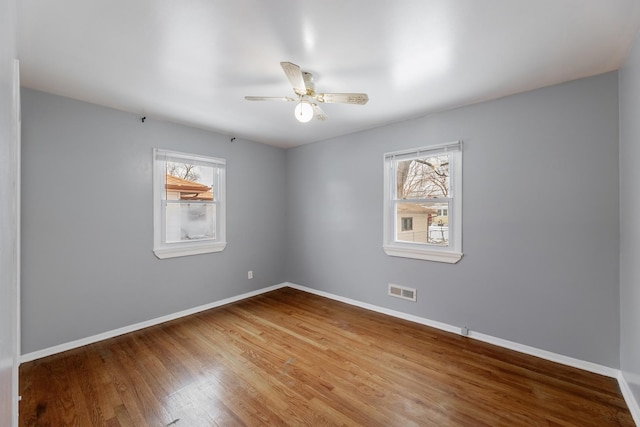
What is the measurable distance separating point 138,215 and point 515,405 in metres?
3.96

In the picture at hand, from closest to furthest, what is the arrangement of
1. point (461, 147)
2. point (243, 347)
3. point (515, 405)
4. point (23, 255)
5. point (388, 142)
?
point (515, 405), point (23, 255), point (243, 347), point (461, 147), point (388, 142)

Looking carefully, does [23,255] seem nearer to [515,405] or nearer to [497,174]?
[515,405]

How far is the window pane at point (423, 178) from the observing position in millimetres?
3068

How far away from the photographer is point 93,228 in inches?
108

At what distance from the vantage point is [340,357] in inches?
98.0

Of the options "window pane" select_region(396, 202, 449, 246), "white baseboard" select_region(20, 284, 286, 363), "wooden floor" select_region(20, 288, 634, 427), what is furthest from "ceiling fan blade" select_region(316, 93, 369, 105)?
"white baseboard" select_region(20, 284, 286, 363)

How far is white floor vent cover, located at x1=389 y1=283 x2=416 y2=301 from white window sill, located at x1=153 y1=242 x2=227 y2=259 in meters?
2.45

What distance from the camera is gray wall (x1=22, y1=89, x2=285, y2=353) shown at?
7.95 ft

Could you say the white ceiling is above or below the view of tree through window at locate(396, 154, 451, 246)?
above

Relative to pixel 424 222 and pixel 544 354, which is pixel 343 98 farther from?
pixel 544 354

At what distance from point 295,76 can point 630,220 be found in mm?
2645

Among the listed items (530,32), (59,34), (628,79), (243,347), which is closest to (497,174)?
(628,79)

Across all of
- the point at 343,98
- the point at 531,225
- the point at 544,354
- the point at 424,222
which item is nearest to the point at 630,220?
the point at 531,225

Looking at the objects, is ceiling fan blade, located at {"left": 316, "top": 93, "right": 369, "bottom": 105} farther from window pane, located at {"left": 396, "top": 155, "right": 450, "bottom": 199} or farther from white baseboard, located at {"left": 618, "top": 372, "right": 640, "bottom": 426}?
white baseboard, located at {"left": 618, "top": 372, "right": 640, "bottom": 426}
